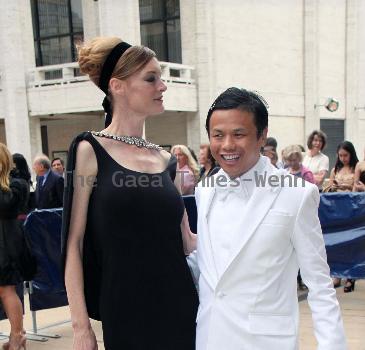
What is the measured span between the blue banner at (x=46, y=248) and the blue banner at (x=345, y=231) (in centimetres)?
281

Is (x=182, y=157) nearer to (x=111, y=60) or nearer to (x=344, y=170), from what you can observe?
(x=344, y=170)

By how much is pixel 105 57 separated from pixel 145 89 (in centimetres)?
20

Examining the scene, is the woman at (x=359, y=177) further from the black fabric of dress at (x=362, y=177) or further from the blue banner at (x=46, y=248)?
the blue banner at (x=46, y=248)

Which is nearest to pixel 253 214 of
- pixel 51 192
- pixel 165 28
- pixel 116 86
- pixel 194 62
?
pixel 116 86

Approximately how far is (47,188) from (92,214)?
18.0 feet

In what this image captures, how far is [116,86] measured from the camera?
200 cm

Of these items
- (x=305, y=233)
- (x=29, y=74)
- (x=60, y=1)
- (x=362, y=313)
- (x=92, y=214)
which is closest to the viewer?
(x=305, y=233)

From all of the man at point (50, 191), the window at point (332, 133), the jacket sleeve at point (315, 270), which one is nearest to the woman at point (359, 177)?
the man at point (50, 191)

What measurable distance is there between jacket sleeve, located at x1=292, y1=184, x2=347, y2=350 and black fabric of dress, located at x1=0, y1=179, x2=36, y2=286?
3254mm

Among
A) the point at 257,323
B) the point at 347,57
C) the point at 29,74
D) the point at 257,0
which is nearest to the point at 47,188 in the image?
the point at 257,323

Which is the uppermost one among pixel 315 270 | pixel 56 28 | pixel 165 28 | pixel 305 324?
pixel 56 28

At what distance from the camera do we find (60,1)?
2278cm

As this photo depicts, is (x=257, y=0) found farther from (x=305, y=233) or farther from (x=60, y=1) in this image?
(x=305, y=233)

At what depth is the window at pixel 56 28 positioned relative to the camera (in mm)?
22764
